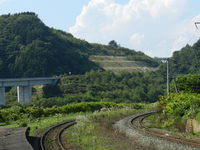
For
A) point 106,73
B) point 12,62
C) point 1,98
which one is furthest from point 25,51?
point 1,98

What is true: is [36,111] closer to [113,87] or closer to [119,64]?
[113,87]

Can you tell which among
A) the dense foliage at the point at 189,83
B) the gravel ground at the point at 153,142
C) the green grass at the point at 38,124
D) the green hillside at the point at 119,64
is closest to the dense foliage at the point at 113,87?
the green hillside at the point at 119,64

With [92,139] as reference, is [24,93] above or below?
above

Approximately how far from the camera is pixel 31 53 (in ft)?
412

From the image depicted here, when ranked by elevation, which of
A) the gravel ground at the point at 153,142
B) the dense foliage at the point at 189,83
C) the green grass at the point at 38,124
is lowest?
the green grass at the point at 38,124

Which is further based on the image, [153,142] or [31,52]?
[31,52]

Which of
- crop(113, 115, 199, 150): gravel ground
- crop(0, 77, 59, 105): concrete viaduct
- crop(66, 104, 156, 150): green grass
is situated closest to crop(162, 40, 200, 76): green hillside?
crop(0, 77, 59, 105): concrete viaduct

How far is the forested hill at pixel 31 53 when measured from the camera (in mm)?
121250

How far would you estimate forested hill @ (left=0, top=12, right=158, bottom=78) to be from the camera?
121 m

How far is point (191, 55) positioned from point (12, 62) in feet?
198

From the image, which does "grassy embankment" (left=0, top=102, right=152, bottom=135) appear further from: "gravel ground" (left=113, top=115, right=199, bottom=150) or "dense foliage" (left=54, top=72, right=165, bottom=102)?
"dense foliage" (left=54, top=72, right=165, bottom=102)

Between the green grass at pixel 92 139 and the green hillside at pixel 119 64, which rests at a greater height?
the green hillside at pixel 119 64

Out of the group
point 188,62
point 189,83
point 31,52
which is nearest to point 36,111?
point 189,83

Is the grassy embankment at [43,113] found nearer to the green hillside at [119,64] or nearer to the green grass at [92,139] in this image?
the green grass at [92,139]
